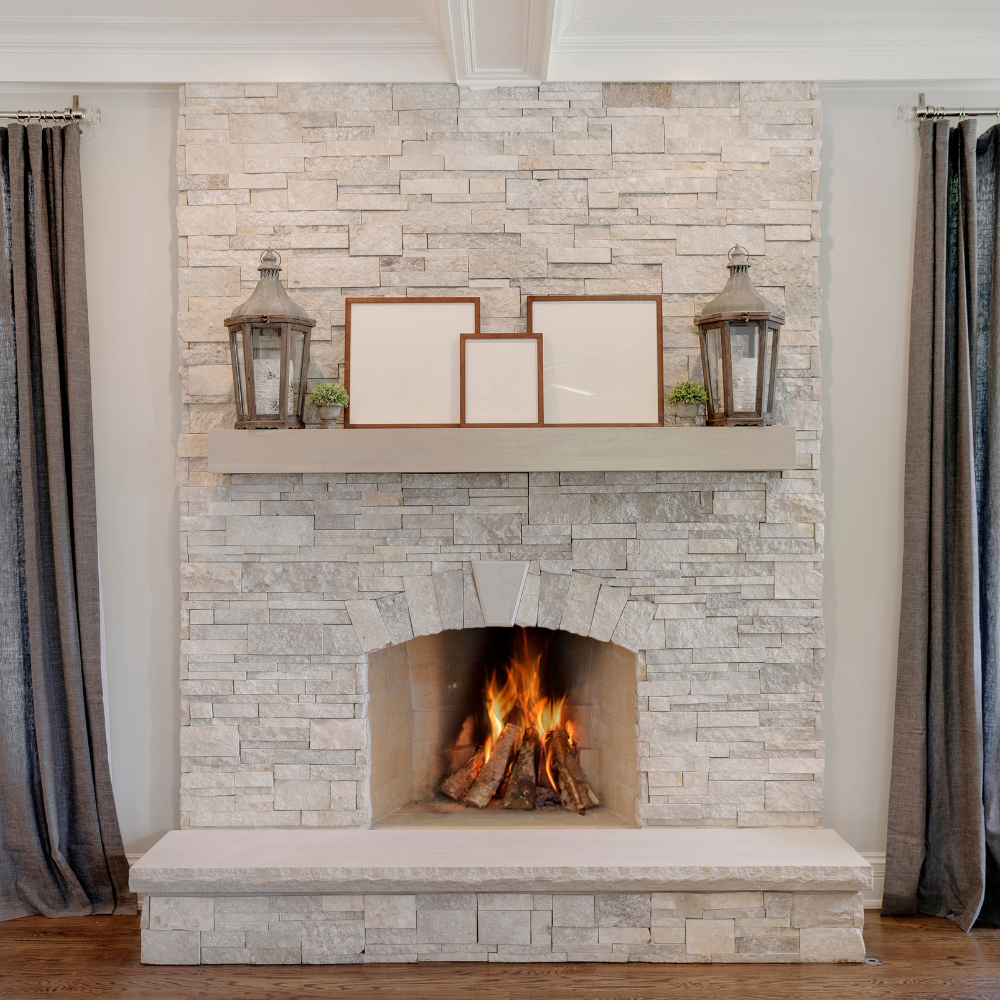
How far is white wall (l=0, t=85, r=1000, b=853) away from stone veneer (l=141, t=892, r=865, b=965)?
390 millimetres

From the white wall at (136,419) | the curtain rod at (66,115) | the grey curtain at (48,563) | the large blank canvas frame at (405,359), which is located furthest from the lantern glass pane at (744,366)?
the curtain rod at (66,115)

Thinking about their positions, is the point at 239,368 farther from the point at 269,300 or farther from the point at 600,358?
the point at 600,358

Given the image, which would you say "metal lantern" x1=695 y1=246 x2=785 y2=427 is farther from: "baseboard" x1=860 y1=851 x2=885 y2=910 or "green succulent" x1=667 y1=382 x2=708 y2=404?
"baseboard" x1=860 y1=851 x2=885 y2=910

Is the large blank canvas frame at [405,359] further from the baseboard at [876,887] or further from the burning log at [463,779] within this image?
the baseboard at [876,887]

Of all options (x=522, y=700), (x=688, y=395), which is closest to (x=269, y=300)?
(x=688, y=395)

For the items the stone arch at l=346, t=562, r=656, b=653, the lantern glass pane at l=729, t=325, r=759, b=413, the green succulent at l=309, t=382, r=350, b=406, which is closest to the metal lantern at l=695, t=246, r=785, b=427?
the lantern glass pane at l=729, t=325, r=759, b=413

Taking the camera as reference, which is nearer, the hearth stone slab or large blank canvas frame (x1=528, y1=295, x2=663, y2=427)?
the hearth stone slab

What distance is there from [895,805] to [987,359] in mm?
1291

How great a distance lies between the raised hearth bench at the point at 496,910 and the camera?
6.75ft

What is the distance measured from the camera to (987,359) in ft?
7.63

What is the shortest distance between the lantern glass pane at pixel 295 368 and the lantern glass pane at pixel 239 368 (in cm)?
12

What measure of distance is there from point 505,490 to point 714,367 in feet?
2.14

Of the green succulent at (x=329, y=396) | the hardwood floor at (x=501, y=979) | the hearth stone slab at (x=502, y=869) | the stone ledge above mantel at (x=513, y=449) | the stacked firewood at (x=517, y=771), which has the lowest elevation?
the hardwood floor at (x=501, y=979)

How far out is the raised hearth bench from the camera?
206cm
